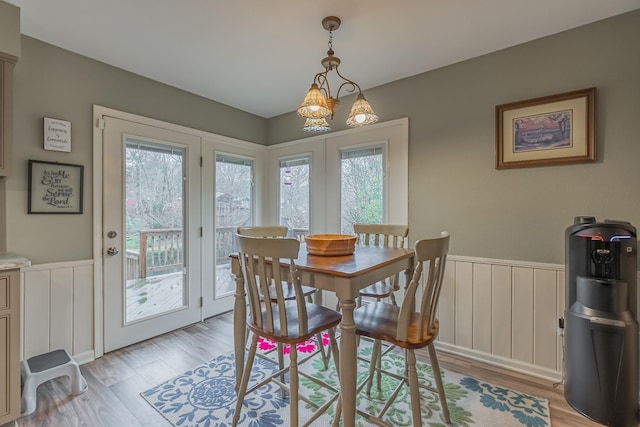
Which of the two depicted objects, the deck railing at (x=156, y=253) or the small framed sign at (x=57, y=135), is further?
the deck railing at (x=156, y=253)

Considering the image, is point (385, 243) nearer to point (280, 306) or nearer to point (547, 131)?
point (280, 306)

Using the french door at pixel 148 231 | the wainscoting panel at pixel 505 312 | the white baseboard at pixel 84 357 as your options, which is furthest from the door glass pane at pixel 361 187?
the white baseboard at pixel 84 357

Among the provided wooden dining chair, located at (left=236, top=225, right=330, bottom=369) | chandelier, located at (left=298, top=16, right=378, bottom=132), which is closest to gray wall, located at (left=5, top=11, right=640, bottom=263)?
chandelier, located at (left=298, top=16, right=378, bottom=132)

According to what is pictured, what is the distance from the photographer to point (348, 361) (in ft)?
4.34

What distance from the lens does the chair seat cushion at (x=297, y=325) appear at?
4.67ft

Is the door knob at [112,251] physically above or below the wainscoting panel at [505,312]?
above

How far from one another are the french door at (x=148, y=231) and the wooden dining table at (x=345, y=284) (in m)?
1.42

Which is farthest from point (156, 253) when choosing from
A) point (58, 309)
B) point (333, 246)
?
point (333, 246)

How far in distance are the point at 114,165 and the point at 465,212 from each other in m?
2.93

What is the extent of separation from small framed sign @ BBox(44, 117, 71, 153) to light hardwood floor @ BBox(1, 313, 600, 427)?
1.66 m

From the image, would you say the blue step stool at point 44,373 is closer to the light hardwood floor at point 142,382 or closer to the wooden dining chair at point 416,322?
the light hardwood floor at point 142,382

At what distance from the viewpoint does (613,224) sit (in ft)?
5.29

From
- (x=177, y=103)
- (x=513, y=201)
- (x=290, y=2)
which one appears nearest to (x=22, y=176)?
(x=177, y=103)

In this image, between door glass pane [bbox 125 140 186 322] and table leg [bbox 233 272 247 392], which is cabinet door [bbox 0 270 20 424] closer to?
door glass pane [bbox 125 140 186 322]
